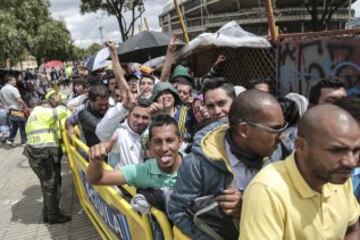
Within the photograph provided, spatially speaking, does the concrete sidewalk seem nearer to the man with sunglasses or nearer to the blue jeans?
the blue jeans

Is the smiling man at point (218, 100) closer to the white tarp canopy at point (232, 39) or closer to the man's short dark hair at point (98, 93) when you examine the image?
the man's short dark hair at point (98, 93)

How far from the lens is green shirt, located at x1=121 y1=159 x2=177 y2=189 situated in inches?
106

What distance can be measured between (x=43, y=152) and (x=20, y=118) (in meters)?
6.30

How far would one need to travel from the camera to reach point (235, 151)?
6.09ft

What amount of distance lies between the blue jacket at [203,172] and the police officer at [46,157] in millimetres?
3452

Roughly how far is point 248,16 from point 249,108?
39696 mm

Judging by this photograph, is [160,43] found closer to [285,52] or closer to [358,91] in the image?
[285,52]

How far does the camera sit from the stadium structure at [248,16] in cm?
3762

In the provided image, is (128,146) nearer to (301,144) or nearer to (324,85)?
(324,85)

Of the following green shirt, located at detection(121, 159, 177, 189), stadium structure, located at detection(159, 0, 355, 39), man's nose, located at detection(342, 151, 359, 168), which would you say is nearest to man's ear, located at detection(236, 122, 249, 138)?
man's nose, located at detection(342, 151, 359, 168)

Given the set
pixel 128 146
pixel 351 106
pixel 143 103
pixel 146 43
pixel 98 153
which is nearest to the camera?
pixel 351 106

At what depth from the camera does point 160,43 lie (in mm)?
7227

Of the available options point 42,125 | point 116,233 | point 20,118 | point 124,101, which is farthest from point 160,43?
point 20,118

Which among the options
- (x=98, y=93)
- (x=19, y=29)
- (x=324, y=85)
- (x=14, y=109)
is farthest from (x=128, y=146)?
(x=19, y=29)
